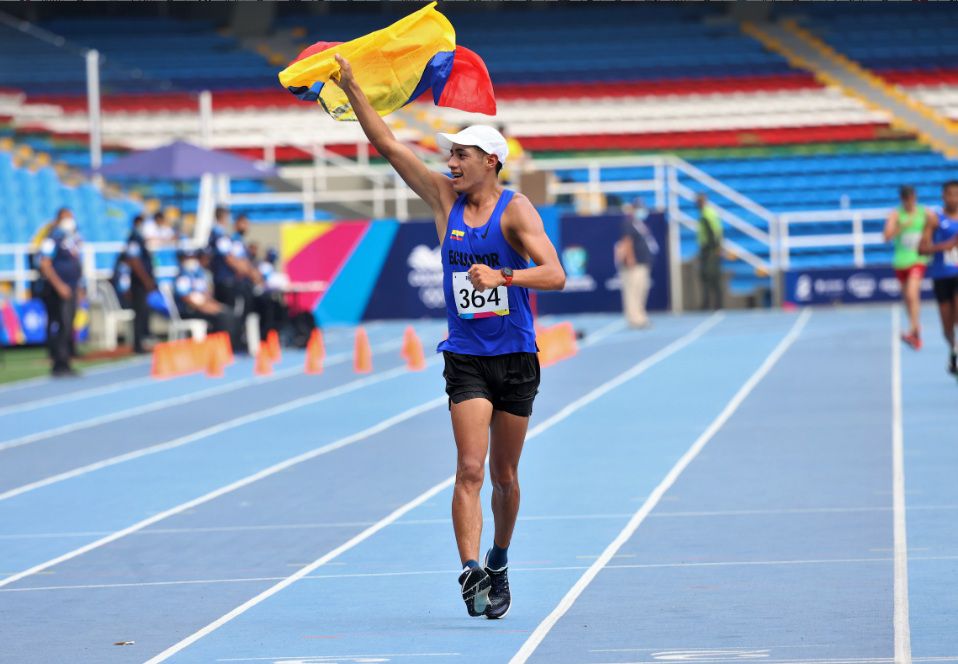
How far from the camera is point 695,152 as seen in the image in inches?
1556

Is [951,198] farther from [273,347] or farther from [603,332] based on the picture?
[603,332]

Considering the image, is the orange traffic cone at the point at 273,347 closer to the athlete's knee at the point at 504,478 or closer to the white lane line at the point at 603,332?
the white lane line at the point at 603,332

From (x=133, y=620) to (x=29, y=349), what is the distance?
2165cm

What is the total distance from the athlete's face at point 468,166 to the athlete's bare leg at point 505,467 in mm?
861

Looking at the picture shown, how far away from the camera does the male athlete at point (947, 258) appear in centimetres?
1697

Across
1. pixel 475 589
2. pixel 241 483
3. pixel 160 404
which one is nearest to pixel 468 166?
pixel 475 589

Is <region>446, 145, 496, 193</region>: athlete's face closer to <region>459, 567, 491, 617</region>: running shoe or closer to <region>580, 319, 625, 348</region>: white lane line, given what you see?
<region>459, 567, 491, 617</region>: running shoe

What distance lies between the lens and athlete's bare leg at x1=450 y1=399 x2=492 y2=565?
701cm

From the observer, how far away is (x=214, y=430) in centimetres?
1542

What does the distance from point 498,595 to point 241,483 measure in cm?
504

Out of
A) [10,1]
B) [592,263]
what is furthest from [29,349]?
[10,1]

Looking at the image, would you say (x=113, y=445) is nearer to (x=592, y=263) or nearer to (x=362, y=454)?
(x=362, y=454)

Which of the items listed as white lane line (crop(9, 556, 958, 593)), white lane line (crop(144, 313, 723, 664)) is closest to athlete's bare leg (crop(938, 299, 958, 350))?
white lane line (crop(144, 313, 723, 664))

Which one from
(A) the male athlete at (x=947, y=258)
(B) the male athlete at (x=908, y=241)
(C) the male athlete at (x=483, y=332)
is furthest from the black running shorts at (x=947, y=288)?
(C) the male athlete at (x=483, y=332)
